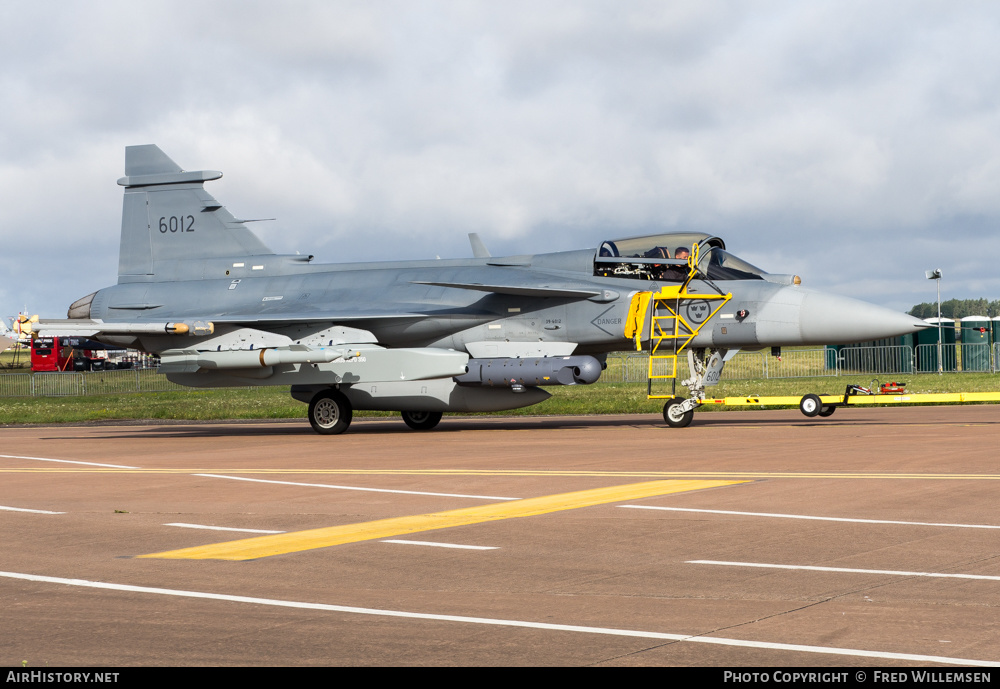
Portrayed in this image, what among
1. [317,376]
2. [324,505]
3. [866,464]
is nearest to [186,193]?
[317,376]

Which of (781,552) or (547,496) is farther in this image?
(547,496)

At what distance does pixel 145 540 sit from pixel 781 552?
508 centimetres

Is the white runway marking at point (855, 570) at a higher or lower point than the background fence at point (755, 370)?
lower

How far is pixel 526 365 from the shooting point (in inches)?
778

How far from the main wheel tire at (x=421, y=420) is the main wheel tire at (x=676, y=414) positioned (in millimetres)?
5335

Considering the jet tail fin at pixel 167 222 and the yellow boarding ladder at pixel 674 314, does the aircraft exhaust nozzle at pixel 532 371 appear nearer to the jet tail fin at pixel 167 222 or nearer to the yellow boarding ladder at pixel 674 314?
the yellow boarding ladder at pixel 674 314

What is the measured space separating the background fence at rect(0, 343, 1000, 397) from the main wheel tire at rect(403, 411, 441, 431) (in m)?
19.8

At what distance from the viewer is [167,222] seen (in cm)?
2492

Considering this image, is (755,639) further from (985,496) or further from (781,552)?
(985,496)

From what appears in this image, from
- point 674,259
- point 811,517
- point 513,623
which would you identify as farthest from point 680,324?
point 513,623

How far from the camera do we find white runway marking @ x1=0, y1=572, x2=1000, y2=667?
4.64 meters

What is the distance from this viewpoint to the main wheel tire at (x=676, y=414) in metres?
20.2

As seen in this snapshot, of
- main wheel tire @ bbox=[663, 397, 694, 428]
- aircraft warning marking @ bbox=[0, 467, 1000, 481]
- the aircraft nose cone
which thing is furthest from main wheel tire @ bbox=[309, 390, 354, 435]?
the aircraft nose cone

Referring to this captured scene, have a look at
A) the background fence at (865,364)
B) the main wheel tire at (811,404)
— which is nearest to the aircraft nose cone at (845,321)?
the main wheel tire at (811,404)
